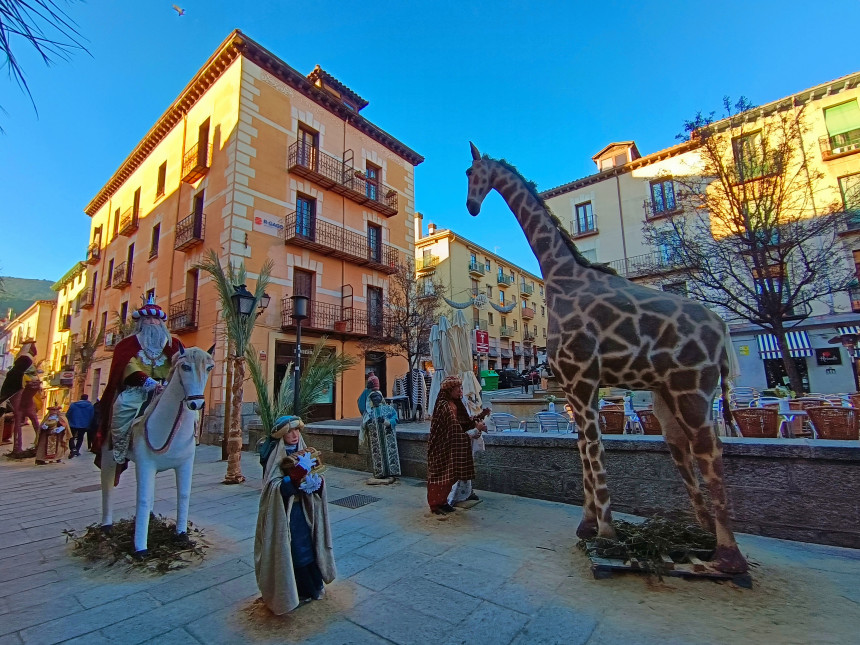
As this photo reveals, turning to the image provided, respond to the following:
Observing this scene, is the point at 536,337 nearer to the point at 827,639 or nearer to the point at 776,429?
the point at 776,429

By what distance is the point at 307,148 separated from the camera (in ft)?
59.4

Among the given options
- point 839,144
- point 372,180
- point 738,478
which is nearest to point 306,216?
point 372,180

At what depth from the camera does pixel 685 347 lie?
3.30 meters

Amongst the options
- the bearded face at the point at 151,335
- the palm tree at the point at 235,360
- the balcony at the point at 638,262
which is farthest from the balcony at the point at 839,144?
the bearded face at the point at 151,335

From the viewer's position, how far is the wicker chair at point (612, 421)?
254 inches

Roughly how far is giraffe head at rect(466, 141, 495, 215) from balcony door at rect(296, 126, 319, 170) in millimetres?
14820

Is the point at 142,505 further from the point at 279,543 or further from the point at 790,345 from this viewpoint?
the point at 790,345

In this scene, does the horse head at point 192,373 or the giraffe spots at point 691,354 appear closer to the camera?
the giraffe spots at point 691,354

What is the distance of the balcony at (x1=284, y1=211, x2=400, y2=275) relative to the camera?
1683 cm

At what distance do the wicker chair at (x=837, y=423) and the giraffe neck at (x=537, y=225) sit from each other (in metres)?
3.98

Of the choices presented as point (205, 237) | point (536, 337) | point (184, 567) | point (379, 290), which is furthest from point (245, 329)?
point (536, 337)

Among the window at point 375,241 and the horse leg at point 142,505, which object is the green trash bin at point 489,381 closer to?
the window at point 375,241

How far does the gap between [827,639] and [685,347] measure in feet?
6.27

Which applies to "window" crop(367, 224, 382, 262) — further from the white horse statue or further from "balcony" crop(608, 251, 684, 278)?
the white horse statue
